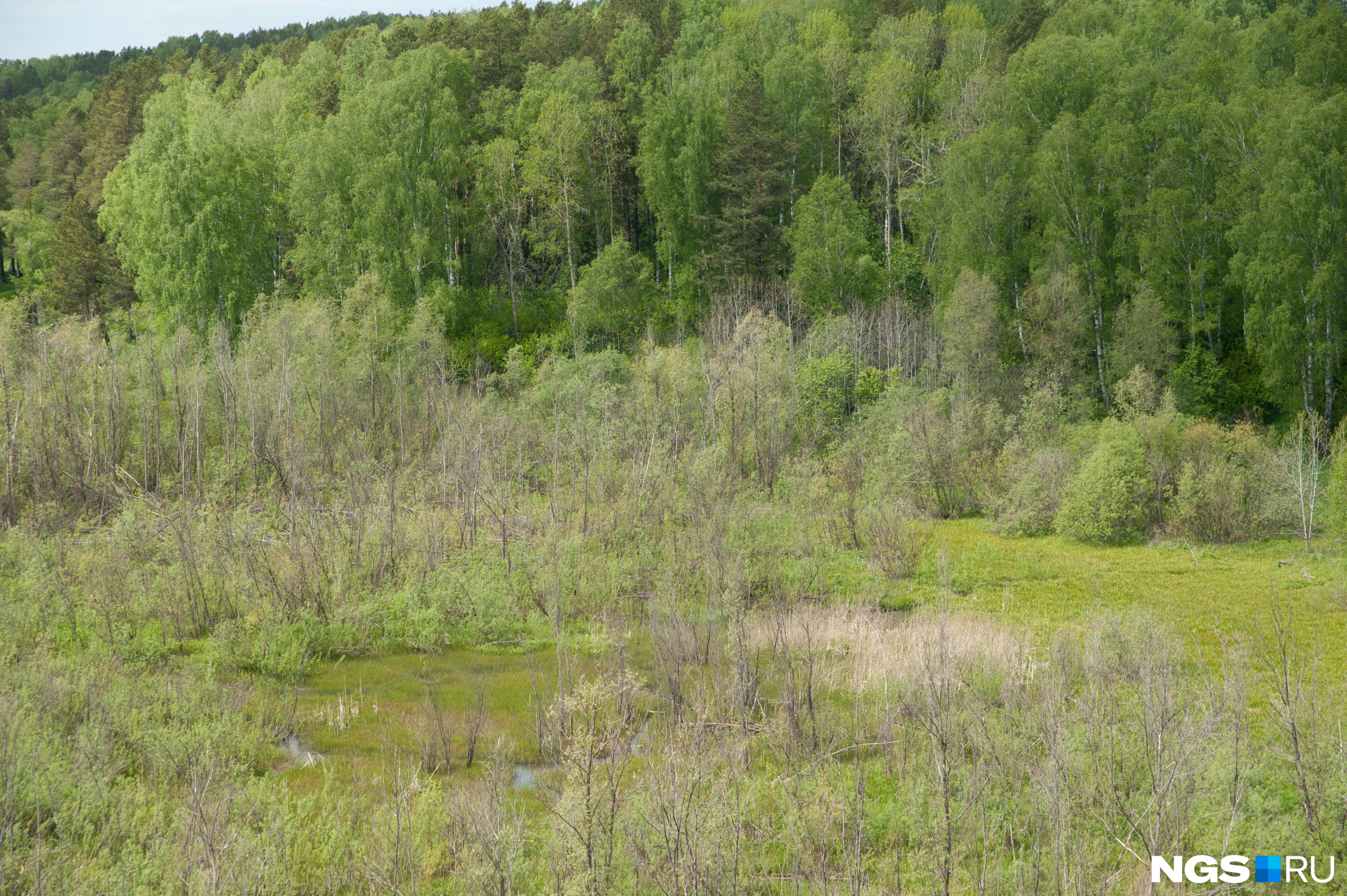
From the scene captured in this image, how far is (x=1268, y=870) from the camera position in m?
9.23

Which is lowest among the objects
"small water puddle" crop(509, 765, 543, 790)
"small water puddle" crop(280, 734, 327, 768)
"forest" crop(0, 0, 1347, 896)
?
"small water puddle" crop(509, 765, 543, 790)

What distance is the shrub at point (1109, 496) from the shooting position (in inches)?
1088

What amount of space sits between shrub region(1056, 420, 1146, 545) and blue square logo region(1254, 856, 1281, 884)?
1965 centimetres

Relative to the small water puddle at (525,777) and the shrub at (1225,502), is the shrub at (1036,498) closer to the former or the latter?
the shrub at (1225,502)

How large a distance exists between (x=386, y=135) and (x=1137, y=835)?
45198 millimetres

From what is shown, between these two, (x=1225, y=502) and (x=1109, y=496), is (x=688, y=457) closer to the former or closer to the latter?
(x=1109, y=496)

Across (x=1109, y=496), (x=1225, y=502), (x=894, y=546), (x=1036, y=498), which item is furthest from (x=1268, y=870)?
(x=1036, y=498)

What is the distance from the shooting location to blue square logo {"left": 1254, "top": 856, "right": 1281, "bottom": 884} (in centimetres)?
916

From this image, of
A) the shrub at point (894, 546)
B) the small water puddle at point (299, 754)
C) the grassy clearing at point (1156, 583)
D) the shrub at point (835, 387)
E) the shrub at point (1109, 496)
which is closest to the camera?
the small water puddle at point (299, 754)

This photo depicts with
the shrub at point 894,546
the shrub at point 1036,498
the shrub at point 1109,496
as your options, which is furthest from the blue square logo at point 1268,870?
the shrub at point 1036,498

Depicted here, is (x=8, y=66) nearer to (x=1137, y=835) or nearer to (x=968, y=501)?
(x=968, y=501)

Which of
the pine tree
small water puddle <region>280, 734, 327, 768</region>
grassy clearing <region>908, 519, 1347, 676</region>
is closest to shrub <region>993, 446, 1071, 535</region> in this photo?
grassy clearing <region>908, 519, 1347, 676</region>

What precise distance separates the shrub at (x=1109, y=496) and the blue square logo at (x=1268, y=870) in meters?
19.7

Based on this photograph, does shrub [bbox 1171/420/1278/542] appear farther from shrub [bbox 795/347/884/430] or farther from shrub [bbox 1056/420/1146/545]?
shrub [bbox 795/347/884/430]
